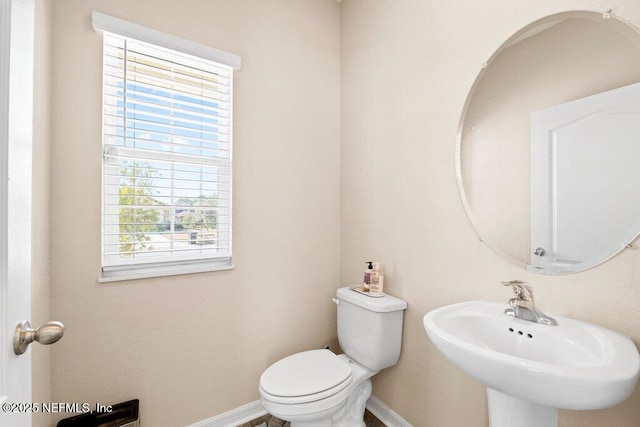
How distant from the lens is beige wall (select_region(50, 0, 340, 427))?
123 cm

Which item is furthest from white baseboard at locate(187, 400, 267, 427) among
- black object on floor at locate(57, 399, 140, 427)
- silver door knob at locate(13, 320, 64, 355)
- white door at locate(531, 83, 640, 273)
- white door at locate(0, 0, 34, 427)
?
white door at locate(531, 83, 640, 273)

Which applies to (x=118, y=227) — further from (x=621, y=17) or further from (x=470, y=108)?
(x=621, y=17)

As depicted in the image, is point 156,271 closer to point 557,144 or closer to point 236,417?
point 236,417

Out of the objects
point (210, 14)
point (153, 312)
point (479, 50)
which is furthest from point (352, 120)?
point (153, 312)

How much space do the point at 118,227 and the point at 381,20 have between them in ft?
5.81

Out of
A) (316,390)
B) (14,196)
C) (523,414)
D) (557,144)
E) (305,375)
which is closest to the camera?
(14,196)

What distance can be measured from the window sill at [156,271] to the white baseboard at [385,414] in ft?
3.74

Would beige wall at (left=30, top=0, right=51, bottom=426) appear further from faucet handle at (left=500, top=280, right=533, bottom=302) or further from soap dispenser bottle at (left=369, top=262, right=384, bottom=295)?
faucet handle at (left=500, top=280, right=533, bottom=302)

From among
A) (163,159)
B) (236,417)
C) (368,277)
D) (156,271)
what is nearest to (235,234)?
(156,271)

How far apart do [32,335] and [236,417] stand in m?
1.38

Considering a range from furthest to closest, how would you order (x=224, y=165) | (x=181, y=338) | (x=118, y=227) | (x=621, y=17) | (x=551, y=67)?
(x=224, y=165), (x=181, y=338), (x=118, y=227), (x=551, y=67), (x=621, y=17)

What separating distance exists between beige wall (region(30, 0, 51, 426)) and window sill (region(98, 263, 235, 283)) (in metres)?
0.20

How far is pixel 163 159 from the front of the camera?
144 centimetres

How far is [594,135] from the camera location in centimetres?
91
